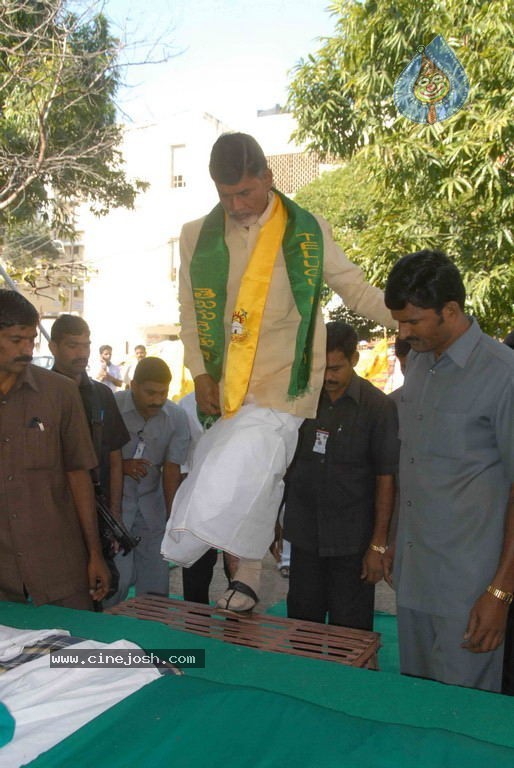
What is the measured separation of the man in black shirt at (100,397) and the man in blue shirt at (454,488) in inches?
72.5

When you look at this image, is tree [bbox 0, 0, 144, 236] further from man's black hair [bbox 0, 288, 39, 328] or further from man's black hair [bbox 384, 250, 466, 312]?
man's black hair [bbox 384, 250, 466, 312]

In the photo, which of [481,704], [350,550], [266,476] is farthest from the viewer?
[350,550]

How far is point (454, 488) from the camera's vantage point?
90.4 inches

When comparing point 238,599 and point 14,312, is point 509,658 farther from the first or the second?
point 14,312

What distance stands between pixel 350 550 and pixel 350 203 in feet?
45.6

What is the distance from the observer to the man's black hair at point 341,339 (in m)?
3.27

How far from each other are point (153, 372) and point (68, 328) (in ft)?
1.69

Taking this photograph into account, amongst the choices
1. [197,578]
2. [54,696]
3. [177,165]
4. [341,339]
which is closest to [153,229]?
[177,165]

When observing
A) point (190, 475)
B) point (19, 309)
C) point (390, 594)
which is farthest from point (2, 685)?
point (390, 594)

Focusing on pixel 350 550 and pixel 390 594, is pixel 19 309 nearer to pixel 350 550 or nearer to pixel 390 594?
pixel 350 550

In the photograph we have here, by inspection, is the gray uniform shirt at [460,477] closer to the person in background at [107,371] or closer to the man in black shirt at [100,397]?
the man in black shirt at [100,397]

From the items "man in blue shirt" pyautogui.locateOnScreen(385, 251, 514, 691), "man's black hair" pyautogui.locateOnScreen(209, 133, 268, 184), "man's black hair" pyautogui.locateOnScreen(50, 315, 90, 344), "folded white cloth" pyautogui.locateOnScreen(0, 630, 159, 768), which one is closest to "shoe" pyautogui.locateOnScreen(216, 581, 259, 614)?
"man in blue shirt" pyautogui.locateOnScreen(385, 251, 514, 691)

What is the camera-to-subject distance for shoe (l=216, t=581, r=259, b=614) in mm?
2549

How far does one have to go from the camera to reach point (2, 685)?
185 cm
